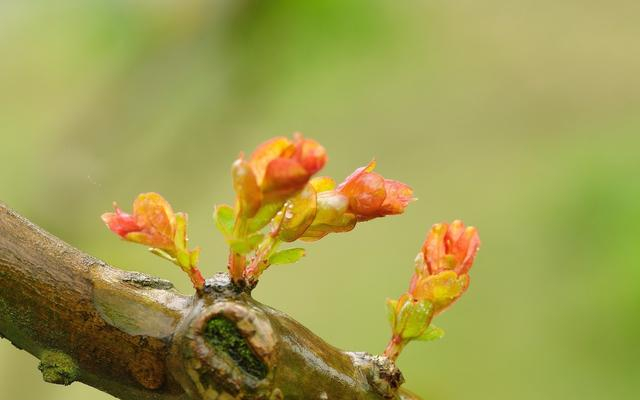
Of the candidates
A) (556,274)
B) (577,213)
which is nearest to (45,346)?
(577,213)

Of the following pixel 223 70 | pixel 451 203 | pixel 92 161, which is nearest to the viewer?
pixel 92 161

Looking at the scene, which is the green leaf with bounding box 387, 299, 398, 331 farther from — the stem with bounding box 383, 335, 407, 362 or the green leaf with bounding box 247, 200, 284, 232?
the green leaf with bounding box 247, 200, 284, 232

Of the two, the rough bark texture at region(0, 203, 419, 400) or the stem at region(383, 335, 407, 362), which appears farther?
the stem at region(383, 335, 407, 362)

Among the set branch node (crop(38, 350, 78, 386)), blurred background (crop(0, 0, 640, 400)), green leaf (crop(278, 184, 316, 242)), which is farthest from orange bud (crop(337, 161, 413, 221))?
blurred background (crop(0, 0, 640, 400))

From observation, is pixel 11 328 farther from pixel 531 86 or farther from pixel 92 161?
pixel 531 86

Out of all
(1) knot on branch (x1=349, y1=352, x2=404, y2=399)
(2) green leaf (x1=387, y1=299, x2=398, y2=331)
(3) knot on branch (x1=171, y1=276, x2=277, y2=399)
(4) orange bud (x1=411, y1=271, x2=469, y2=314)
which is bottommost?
(3) knot on branch (x1=171, y1=276, x2=277, y2=399)
